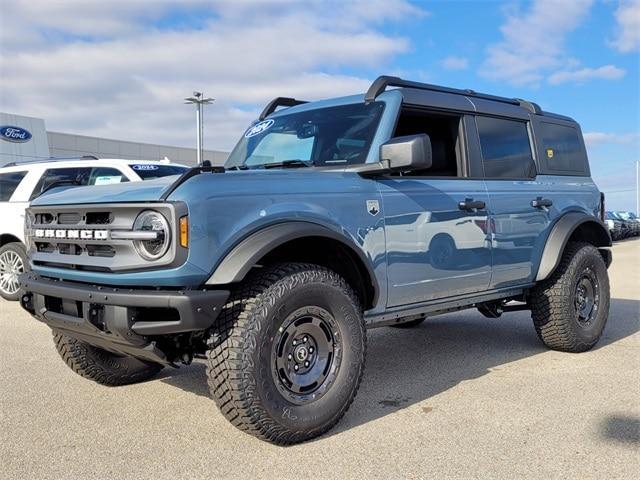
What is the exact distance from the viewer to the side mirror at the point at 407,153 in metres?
3.69

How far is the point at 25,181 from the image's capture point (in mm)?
8734

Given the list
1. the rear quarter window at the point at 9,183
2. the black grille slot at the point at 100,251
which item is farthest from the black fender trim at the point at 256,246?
the rear quarter window at the point at 9,183

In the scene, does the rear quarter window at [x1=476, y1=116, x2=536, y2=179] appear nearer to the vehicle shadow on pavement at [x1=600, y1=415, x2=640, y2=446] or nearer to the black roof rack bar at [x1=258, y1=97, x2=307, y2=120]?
the black roof rack bar at [x1=258, y1=97, x2=307, y2=120]

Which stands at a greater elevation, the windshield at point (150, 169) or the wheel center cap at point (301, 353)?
the windshield at point (150, 169)

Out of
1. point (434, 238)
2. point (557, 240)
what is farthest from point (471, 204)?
point (557, 240)

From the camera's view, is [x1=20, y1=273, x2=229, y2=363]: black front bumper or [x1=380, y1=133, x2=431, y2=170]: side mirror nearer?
[x1=20, y1=273, x2=229, y2=363]: black front bumper

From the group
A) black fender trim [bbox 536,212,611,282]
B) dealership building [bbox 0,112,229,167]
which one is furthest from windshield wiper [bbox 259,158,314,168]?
dealership building [bbox 0,112,229,167]

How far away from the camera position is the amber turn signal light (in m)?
3.03

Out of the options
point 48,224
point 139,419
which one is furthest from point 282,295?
point 48,224

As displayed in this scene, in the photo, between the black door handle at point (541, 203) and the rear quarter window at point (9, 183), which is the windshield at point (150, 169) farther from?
the black door handle at point (541, 203)

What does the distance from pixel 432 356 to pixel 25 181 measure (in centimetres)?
644

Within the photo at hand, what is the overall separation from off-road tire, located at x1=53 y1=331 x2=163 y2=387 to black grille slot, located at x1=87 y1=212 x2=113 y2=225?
1150 mm

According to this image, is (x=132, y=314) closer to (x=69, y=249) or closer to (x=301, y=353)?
(x=69, y=249)

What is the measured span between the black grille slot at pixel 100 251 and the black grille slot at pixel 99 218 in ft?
0.43
